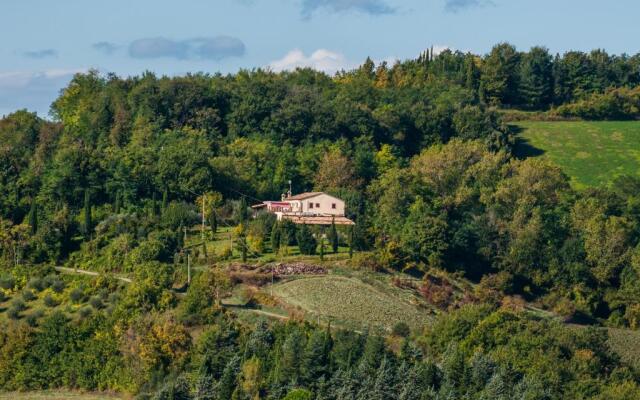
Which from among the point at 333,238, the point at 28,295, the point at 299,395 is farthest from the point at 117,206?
the point at 299,395

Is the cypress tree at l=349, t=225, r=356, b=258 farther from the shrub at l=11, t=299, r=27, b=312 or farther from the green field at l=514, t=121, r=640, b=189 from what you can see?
the green field at l=514, t=121, r=640, b=189

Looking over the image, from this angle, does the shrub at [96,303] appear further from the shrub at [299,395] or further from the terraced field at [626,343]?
the terraced field at [626,343]

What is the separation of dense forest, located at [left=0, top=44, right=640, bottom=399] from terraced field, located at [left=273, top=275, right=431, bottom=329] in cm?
226

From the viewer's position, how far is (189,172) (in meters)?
78.1

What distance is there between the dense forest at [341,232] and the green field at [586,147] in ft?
9.97

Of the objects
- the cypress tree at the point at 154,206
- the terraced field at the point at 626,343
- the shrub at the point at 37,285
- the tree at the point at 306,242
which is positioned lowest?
the terraced field at the point at 626,343

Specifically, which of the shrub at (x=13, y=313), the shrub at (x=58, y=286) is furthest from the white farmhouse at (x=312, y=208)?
the shrub at (x=13, y=313)

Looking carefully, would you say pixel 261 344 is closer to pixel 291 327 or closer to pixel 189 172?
pixel 291 327

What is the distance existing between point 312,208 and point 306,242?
7.60m

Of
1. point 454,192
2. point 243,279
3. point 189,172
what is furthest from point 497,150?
point 243,279

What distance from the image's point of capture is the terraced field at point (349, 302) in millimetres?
62938

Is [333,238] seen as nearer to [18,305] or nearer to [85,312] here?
[85,312]

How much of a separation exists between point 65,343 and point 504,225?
29.1m

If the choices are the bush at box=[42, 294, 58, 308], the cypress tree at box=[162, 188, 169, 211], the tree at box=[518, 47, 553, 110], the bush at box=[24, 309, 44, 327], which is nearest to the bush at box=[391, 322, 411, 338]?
the bush at box=[42, 294, 58, 308]
